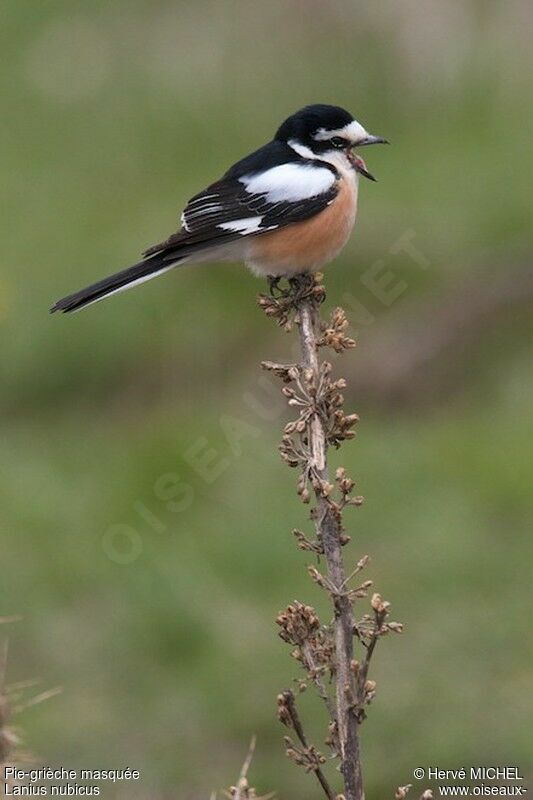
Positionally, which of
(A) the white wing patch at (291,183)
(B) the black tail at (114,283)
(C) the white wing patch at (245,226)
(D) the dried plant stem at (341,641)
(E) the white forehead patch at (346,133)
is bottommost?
(D) the dried plant stem at (341,641)

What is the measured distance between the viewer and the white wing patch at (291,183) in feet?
22.7

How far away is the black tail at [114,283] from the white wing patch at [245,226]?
0.86ft

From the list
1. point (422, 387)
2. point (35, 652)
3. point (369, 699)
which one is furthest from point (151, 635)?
point (369, 699)

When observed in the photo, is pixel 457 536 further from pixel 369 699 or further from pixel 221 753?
pixel 369 699

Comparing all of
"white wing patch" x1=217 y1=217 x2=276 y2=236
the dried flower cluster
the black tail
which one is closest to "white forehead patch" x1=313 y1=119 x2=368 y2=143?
"white wing patch" x1=217 y1=217 x2=276 y2=236

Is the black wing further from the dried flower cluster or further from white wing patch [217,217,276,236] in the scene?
the dried flower cluster

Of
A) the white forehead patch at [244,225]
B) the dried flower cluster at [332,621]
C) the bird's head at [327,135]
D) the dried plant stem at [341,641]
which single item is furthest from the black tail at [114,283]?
the dried plant stem at [341,641]

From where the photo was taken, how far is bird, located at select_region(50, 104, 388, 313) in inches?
268

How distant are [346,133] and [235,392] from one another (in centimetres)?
434

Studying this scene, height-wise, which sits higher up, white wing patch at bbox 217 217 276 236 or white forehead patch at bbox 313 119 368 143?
white forehead patch at bbox 313 119 368 143

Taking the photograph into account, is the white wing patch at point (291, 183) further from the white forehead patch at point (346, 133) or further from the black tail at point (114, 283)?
the black tail at point (114, 283)

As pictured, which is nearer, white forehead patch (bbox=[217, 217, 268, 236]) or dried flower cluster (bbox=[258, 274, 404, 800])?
dried flower cluster (bbox=[258, 274, 404, 800])

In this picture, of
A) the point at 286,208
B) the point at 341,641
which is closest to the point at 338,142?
the point at 286,208

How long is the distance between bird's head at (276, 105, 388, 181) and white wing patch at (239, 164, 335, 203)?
100mm
